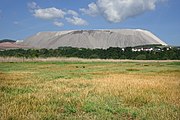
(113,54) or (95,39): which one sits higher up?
(95,39)

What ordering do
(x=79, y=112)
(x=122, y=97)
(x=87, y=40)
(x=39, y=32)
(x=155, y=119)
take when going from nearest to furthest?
(x=155, y=119)
(x=79, y=112)
(x=122, y=97)
(x=87, y=40)
(x=39, y=32)

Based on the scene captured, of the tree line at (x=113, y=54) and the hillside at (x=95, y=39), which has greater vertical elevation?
→ the hillside at (x=95, y=39)

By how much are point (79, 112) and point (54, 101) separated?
2.03 meters

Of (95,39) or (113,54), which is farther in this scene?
(95,39)

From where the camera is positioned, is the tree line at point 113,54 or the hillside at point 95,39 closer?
the tree line at point 113,54

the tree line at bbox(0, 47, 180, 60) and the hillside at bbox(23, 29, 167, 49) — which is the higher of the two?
the hillside at bbox(23, 29, 167, 49)

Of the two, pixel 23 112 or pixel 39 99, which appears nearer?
pixel 23 112

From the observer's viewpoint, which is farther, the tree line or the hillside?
the hillside

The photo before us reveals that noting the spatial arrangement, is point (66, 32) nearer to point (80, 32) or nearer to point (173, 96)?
point (80, 32)

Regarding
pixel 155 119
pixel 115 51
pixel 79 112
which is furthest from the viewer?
pixel 115 51

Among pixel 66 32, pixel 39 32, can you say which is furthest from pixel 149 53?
pixel 39 32

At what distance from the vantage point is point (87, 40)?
173250 millimetres

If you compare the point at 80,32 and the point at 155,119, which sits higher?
the point at 80,32

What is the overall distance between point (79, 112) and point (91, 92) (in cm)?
464
